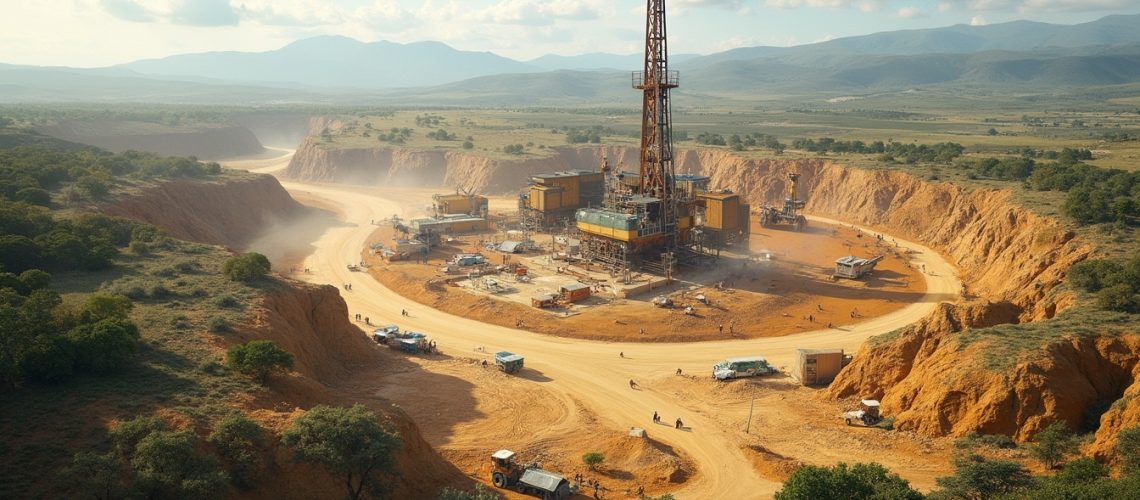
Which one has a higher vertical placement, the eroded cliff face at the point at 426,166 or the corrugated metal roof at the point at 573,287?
the eroded cliff face at the point at 426,166

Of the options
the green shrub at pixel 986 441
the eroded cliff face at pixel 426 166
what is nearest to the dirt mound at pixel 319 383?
the green shrub at pixel 986 441

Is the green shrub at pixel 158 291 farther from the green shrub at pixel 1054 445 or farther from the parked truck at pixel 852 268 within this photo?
the parked truck at pixel 852 268

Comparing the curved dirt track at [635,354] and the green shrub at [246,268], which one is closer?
the curved dirt track at [635,354]

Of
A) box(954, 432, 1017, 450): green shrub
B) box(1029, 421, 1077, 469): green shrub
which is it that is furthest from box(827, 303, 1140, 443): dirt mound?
Answer: box(1029, 421, 1077, 469): green shrub

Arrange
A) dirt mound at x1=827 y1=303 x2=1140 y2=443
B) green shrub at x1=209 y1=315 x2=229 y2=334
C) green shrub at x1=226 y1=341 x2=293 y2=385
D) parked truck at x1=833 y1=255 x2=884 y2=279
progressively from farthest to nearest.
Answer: parked truck at x1=833 y1=255 x2=884 y2=279
green shrub at x1=209 y1=315 x2=229 y2=334
dirt mound at x1=827 y1=303 x2=1140 y2=443
green shrub at x1=226 y1=341 x2=293 y2=385

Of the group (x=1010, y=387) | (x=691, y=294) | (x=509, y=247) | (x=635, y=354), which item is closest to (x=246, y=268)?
(x=635, y=354)

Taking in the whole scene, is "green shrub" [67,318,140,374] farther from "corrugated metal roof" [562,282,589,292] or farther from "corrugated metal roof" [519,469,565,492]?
"corrugated metal roof" [562,282,589,292]

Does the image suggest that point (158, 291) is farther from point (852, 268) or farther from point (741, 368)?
point (852, 268)
